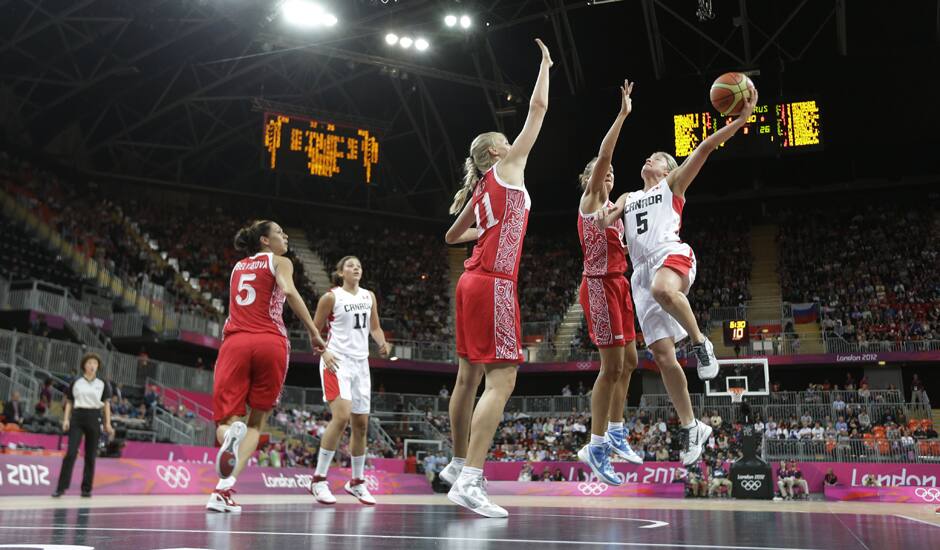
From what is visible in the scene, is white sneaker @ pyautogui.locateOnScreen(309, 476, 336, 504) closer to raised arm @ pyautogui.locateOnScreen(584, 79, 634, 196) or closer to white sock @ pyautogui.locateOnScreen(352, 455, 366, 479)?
white sock @ pyautogui.locateOnScreen(352, 455, 366, 479)

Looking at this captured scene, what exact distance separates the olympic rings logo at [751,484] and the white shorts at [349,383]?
29.1 ft

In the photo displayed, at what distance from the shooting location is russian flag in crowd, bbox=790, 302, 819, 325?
28.1 meters

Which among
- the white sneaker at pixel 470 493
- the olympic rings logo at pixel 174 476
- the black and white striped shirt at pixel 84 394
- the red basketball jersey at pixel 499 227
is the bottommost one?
the olympic rings logo at pixel 174 476

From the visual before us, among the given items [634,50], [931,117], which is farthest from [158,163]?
[931,117]

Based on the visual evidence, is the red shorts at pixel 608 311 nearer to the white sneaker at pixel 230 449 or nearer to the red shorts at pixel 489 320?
the red shorts at pixel 489 320

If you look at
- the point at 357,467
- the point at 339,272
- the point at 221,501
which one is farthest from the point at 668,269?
the point at 357,467

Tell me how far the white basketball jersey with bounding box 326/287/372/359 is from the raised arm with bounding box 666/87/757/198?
405cm

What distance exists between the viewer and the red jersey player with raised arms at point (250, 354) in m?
6.38

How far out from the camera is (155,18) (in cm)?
2200

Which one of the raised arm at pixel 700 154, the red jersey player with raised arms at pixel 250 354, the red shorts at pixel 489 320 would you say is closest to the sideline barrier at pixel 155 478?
the red jersey player with raised arms at pixel 250 354

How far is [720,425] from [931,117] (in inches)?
457

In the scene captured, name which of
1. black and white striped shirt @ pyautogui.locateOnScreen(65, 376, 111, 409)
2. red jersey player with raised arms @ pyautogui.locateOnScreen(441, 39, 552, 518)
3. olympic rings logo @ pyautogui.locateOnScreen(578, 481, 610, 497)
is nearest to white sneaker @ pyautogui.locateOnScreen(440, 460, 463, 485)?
red jersey player with raised arms @ pyautogui.locateOnScreen(441, 39, 552, 518)

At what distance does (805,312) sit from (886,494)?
1306 centimetres

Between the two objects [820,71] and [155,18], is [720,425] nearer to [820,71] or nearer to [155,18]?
[820,71]
